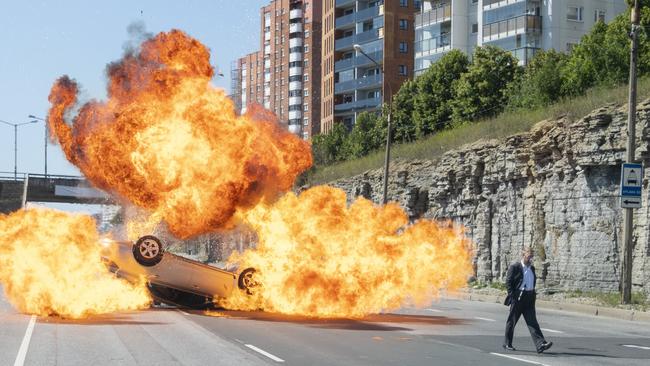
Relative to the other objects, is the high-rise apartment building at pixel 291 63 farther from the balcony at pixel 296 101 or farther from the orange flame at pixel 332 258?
the orange flame at pixel 332 258

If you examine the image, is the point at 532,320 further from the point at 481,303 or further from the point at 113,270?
the point at 481,303

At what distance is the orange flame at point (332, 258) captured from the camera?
22.7m

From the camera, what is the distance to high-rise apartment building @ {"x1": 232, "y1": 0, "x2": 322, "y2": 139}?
443ft

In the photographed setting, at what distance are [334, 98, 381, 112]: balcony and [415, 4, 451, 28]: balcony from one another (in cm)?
1738

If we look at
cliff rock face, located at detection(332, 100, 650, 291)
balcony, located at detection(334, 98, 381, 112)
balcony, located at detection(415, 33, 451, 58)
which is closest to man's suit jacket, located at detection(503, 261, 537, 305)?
cliff rock face, located at detection(332, 100, 650, 291)

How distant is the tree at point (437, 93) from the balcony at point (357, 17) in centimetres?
3965

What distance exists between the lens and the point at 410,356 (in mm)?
15234

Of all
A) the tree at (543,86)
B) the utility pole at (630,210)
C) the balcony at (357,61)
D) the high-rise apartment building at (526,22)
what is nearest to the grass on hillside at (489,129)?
the tree at (543,86)

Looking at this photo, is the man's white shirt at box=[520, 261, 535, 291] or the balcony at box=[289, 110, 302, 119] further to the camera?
the balcony at box=[289, 110, 302, 119]

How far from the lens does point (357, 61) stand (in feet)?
344

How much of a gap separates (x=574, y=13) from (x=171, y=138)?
5392cm

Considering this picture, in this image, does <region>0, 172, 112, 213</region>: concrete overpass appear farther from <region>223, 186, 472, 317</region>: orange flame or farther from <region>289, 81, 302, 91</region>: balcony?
<region>289, 81, 302, 91</region>: balcony

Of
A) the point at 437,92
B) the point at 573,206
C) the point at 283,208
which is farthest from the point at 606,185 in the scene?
the point at 437,92

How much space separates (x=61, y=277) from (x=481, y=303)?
1480 centimetres
